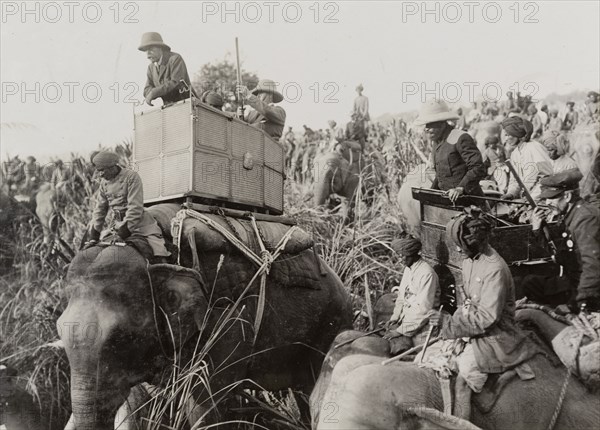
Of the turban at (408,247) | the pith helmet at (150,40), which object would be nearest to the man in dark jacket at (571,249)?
the turban at (408,247)

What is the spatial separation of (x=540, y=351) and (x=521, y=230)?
1.24m

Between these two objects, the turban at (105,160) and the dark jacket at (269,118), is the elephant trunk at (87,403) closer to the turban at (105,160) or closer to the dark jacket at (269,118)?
the turban at (105,160)

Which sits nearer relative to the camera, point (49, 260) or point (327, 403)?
point (327, 403)

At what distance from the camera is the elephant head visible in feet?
18.7

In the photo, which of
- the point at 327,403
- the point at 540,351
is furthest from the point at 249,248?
the point at 540,351

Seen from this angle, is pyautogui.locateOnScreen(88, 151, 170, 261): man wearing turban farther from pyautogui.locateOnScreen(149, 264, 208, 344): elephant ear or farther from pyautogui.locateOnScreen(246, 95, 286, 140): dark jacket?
pyautogui.locateOnScreen(246, 95, 286, 140): dark jacket

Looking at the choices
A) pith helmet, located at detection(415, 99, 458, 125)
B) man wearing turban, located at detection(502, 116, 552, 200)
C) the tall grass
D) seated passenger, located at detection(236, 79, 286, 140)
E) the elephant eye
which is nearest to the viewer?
the elephant eye

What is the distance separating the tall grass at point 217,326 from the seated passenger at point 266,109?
1.76 m

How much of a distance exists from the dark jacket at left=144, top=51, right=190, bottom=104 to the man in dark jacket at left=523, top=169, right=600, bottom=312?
3781mm

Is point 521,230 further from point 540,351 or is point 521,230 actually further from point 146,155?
point 146,155

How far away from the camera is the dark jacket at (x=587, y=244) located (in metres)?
5.27

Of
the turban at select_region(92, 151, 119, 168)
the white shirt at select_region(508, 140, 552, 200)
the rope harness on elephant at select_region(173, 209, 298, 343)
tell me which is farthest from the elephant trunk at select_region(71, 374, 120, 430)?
the white shirt at select_region(508, 140, 552, 200)

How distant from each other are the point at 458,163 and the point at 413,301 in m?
1.43

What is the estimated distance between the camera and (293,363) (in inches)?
305
